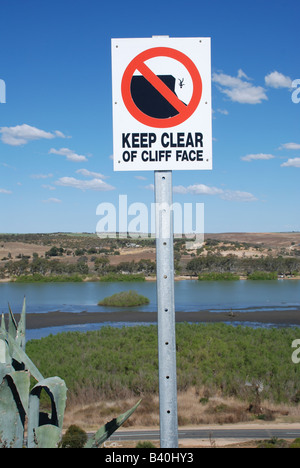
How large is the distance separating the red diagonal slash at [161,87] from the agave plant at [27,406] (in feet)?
5.82

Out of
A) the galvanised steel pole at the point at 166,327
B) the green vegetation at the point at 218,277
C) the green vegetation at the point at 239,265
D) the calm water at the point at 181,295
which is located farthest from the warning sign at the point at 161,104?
the green vegetation at the point at 239,265

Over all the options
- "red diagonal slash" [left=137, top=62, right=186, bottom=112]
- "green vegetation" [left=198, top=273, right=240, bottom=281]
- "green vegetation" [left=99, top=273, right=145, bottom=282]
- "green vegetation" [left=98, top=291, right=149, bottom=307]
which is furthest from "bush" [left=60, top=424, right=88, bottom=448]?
"green vegetation" [left=99, top=273, right=145, bottom=282]

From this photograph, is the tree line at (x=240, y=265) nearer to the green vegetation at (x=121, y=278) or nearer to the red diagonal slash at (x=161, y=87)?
the green vegetation at (x=121, y=278)

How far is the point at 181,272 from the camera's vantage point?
65.3 m

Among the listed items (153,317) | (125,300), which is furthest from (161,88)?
(125,300)

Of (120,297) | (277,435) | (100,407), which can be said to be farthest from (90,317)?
(277,435)

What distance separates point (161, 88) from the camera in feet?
7.75

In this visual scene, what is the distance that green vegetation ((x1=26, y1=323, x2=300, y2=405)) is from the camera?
20031 millimetres

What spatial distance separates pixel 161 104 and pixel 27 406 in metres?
2.01

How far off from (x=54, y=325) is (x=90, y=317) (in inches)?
199

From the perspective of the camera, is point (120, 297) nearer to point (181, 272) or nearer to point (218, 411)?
point (181, 272)

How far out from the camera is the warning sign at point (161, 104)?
232 centimetres

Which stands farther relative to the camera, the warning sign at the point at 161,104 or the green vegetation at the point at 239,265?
the green vegetation at the point at 239,265

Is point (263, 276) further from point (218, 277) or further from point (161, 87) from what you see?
point (161, 87)
